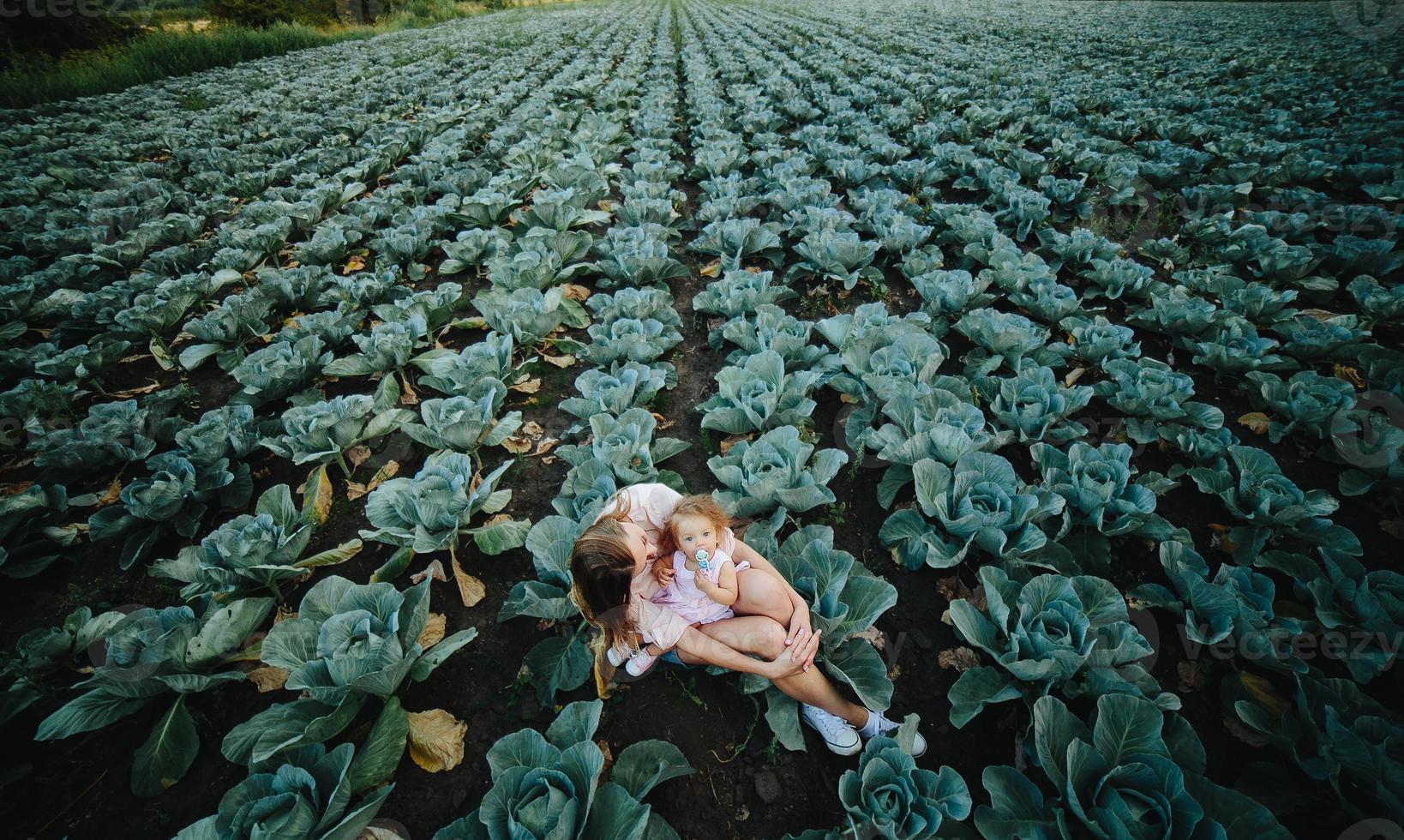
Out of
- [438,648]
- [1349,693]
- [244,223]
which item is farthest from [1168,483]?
[244,223]

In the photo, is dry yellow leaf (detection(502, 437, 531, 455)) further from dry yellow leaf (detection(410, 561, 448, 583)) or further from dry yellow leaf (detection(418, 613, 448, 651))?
dry yellow leaf (detection(418, 613, 448, 651))

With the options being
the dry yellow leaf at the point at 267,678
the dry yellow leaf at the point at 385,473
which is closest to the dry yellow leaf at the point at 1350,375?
the dry yellow leaf at the point at 385,473

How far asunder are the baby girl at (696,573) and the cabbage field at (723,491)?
1.02ft

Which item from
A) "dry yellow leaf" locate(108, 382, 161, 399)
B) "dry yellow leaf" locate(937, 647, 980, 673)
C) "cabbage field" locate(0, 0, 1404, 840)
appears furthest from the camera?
"dry yellow leaf" locate(108, 382, 161, 399)

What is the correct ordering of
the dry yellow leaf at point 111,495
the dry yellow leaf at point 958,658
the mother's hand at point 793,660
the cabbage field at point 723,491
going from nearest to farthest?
1. the cabbage field at point 723,491
2. the mother's hand at point 793,660
3. the dry yellow leaf at point 958,658
4. the dry yellow leaf at point 111,495

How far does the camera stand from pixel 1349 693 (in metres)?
1.81

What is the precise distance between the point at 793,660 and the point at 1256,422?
11.0ft

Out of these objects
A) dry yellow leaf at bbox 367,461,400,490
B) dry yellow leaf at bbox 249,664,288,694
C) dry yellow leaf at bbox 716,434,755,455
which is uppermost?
dry yellow leaf at bbox 716,434,755,455

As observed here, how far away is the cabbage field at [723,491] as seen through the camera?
1.85 meters

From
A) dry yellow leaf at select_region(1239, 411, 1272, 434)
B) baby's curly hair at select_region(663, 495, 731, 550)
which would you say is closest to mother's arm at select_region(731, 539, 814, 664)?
baby's curly hair at select_region(663, 495, 731, 550)

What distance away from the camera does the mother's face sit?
6.34 ft

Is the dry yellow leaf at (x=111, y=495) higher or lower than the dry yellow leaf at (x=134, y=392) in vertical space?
lower

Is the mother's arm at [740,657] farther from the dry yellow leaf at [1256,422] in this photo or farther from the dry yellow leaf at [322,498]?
the dry yellow leaf at [1256,422]

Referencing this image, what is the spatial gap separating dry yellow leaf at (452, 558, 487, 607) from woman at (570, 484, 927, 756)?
0.87 m
